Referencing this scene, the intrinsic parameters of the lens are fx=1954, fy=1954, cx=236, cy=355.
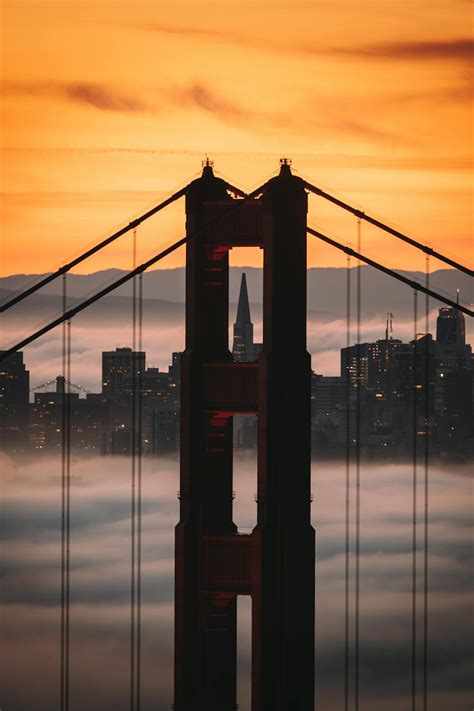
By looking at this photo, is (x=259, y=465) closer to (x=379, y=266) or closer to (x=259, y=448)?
(x=259, y=448)

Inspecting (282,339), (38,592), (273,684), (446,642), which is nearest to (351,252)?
(282,339)

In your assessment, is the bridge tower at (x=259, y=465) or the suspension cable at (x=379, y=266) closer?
the bridge tower at (x=259, y=465)

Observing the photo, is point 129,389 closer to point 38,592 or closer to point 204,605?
point 38,592

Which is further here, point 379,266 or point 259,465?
point 379,266

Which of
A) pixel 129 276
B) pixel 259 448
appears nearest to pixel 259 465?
pixel 259 448

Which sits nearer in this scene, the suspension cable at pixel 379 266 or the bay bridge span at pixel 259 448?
the bay bridge span at pixel 259 448
